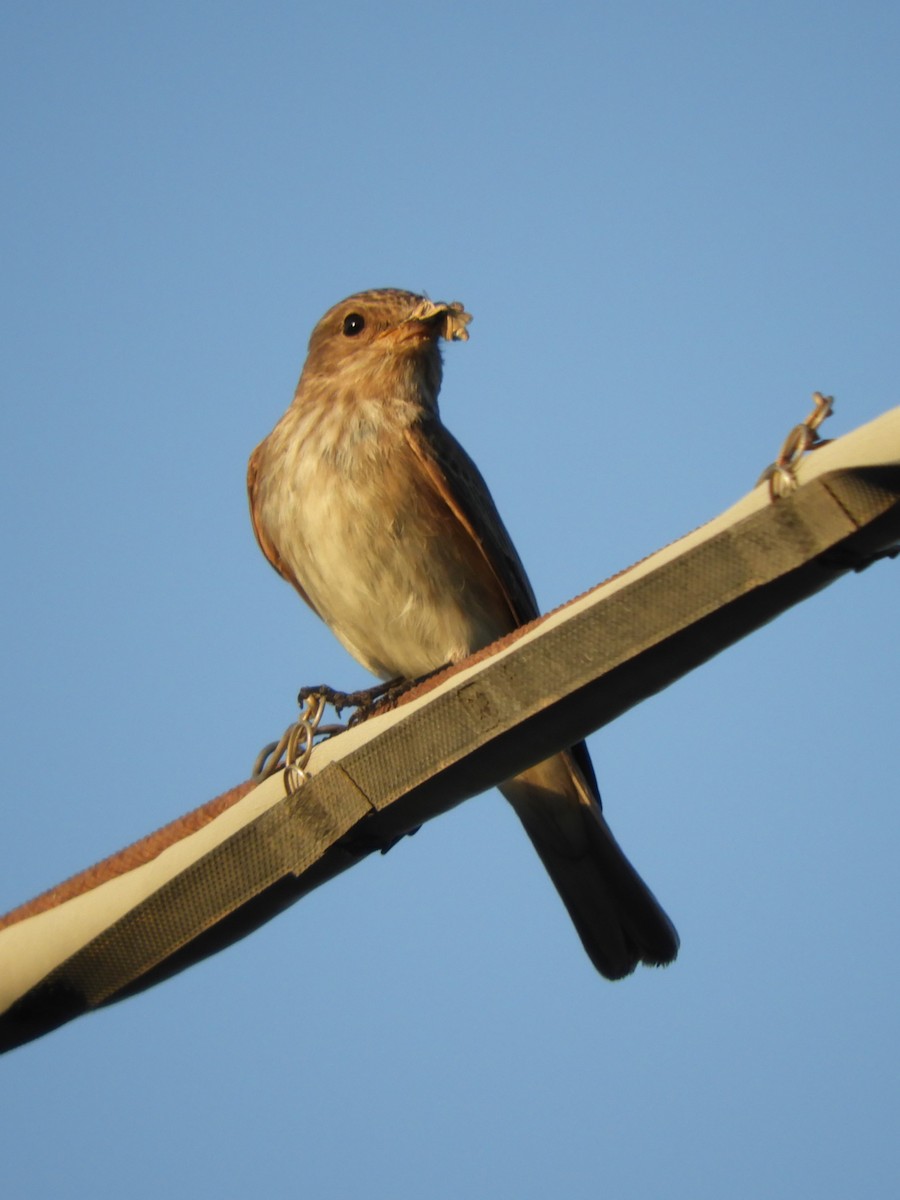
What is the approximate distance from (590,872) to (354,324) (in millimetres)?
2785

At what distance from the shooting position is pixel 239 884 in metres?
2.83

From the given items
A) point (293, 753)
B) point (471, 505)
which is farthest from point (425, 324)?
point (293, 753)

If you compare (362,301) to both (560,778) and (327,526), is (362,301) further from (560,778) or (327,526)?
(560,778)

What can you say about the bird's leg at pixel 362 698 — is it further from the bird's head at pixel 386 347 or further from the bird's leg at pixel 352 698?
the bird's head at pixel 386 347

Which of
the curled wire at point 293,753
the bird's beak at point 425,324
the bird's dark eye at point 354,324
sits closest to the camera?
the curled wire at point 293,753

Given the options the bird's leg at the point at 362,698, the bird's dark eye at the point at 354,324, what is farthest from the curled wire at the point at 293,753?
the bird's dark eye at the point at 354,324

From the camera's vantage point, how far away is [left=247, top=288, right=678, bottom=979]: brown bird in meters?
5.79

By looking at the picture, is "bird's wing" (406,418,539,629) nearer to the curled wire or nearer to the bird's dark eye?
the bird's dark eye

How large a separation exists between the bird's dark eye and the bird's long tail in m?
2.25

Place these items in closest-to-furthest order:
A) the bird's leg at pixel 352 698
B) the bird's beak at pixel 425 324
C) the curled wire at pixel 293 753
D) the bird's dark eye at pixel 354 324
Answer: the curled wire at pixel 293 753 → the bird's leg at pixel 352 698 → the bird's beak at pixel 425 324 → the bird's dark eye at pixel 354 324

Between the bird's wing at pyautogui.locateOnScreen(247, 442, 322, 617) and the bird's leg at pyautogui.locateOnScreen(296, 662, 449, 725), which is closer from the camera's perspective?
the bird's leg at pyautogui.locateOnScreen(296, 662, 449, 725)

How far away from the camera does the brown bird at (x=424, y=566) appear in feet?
19.0

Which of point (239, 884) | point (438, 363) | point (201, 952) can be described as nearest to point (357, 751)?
point (239, 884)

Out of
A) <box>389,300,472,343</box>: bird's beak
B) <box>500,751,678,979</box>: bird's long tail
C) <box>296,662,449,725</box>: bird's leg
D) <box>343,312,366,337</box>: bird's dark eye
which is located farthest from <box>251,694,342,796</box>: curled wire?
<box>343,312,366,337</box>: bird's dark eye
